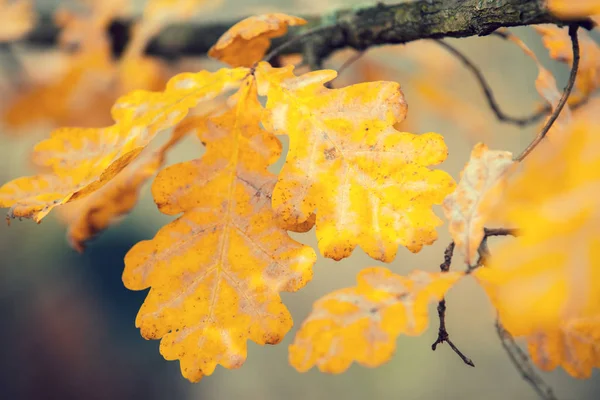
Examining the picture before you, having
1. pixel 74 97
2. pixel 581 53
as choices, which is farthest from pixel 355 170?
pixel 74 97

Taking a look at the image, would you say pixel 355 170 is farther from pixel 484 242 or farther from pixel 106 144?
pixel 106 144

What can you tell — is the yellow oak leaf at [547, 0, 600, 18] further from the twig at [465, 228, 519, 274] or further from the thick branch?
the twig at [465, 228, 519, 274]

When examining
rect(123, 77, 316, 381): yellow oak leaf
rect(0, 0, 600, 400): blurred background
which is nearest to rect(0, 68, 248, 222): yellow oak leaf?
rect(123, 77, 316, 381): yellow oak leaf

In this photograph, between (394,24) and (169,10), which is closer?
(394,24)

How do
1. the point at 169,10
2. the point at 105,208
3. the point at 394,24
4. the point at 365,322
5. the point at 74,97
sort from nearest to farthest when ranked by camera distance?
the point at 365,322 → the point at 394,24 → the point at 105,208 → the point at 169,10 → the point at 74,97

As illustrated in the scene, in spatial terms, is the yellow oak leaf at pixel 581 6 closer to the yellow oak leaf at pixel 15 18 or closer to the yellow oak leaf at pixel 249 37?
the yellow oak leaf at pixel 249 37

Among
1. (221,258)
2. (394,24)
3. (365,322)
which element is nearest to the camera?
(365,322)

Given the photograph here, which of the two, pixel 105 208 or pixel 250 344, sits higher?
pixel 105 208
